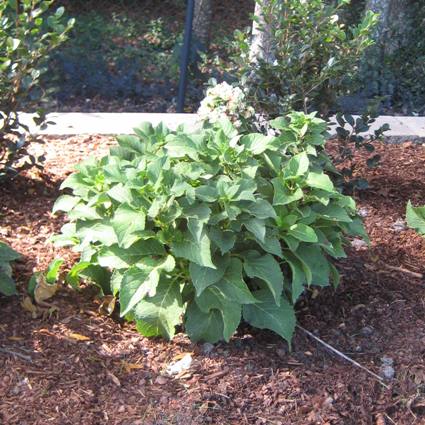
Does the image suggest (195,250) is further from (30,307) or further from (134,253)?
(30,307)

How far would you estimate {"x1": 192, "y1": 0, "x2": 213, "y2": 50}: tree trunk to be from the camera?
8625 millimetres

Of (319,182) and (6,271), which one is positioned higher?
(319,182)

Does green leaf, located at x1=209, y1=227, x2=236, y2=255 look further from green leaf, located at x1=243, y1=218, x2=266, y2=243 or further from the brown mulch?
the brown mulch

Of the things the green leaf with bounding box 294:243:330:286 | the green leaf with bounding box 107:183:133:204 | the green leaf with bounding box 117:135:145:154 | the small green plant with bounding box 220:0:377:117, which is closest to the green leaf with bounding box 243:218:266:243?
the green leaf with bounding box 294:243:330:286

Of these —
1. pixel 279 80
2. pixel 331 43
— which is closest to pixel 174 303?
pixel 279 80

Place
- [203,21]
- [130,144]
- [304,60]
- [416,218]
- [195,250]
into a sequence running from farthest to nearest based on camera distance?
[203,21]
[304,60]
[416,218]
[130,144]
[195,250]

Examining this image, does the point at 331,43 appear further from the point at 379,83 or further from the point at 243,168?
the point at 379,83

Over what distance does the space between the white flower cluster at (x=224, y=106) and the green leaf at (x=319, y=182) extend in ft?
2.32

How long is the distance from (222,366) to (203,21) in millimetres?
6340

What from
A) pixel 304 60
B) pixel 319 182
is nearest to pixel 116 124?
pixel 304 60

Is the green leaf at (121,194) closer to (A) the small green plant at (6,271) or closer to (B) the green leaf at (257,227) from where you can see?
(B) the green leaf at (257,227)

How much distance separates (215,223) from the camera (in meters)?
2.92

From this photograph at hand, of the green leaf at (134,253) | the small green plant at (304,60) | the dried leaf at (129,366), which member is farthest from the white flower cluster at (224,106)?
the dried leaf at (129,366)

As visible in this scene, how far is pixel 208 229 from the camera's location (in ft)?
9.68
